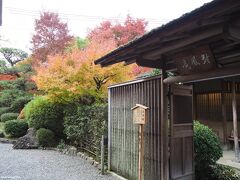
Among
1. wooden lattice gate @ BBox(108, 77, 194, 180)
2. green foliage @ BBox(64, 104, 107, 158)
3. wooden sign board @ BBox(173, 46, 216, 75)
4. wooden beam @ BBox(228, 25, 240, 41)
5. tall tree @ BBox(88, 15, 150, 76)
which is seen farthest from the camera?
tall tree @ BBox(88, 15, 150, 76)

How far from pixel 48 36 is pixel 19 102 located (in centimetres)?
692

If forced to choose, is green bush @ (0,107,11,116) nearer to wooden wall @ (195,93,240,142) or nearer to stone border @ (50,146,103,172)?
stone border @ (50,146,103,172)

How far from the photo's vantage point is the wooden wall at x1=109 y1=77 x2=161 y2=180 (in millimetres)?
6188

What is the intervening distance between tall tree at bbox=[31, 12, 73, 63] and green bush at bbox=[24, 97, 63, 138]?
9950 mm

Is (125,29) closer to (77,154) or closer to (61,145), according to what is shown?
(61,145)

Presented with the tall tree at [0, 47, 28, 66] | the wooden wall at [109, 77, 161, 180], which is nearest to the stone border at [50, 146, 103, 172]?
the wooden wall at [109, 77, 161, 180]

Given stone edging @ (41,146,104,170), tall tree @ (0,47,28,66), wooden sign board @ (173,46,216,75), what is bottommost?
stone edging @ (41,146,104,170)

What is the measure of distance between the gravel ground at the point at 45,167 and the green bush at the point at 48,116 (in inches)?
105

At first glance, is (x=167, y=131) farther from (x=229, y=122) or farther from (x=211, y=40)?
(x=229, y=122)

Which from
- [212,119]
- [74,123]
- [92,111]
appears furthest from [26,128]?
[212,119]

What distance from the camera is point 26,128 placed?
17.0 meters

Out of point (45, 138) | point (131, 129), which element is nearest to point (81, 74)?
point (45, 138)

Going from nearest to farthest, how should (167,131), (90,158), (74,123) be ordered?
(167,131)
(90,158)
(74,123)

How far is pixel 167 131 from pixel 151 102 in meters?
0.87
